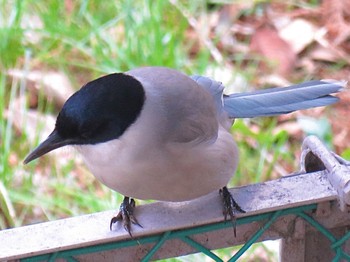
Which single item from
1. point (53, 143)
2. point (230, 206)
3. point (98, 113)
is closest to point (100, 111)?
point (98, 113)

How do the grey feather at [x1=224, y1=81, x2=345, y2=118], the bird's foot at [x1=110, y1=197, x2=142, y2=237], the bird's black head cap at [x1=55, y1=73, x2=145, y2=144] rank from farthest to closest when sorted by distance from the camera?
the grey feather at [x1=224, y1=81, x2=345, y2=118], the bird's black head cap at [x1=55, y1=73, x2=145, y2=144], the bird's foot at [x1=110, y1=197, x2=142, y2=237]

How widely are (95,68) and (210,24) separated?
28.0 inches

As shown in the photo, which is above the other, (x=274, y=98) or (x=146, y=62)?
(x=274, y=98)

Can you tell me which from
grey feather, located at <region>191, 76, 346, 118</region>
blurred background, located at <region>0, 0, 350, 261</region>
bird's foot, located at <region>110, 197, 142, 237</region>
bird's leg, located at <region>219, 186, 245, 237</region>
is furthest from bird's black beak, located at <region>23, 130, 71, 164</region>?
blurred background, located at <region>0, 0, 350, 261</region>

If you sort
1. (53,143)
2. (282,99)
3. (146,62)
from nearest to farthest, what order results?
(53,143) < (282,99) < (146,62)

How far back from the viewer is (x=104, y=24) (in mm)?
3430

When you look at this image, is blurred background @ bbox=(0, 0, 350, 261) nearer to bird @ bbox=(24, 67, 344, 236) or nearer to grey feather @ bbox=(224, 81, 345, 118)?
grey feather @ bbox=(224, 81, 345, 118)

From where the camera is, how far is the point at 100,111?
1.48m

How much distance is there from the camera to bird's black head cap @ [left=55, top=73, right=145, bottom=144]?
1459mm

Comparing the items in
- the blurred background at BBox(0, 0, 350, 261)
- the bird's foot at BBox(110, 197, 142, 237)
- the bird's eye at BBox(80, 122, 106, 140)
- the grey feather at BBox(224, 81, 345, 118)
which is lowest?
the blurred background at BBox(0, 0, 350, 261)

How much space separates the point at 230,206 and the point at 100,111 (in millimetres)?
283

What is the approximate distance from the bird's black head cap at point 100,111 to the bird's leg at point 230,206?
218 mm

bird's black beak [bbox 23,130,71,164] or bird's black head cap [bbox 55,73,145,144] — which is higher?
bird's black head cap [bbox 55,73,145,144]

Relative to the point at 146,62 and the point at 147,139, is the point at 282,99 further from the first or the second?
the point at 146,62
